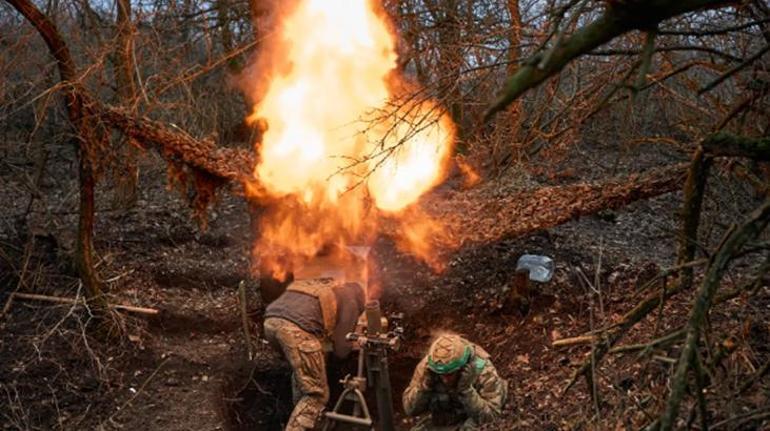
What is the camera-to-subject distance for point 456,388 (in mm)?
6305

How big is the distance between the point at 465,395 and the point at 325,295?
6.11 feet

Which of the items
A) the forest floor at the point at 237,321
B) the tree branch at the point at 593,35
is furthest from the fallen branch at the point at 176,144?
the tree branch at the point at 593,35

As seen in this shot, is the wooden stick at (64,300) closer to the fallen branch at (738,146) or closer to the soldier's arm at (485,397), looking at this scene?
the soldier's arm at (485,397)

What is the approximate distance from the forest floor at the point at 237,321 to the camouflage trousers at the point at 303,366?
92 cm

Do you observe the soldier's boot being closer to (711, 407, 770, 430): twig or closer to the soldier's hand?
the soldier's hand

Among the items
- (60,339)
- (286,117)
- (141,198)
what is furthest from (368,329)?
(141,198)

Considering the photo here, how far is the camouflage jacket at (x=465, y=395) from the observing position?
6.23 meters

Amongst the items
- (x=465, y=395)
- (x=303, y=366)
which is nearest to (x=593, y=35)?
(x=465, y=395)

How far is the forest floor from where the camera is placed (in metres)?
6.74

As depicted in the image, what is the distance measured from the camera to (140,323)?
8.42 metres

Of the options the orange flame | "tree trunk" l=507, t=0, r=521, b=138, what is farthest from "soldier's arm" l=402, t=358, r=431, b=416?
"tree trunk" l=507, t=0, r=521, b=138

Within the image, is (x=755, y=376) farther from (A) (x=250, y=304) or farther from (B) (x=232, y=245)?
(B) (x=232, y=245)

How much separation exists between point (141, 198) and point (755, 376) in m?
11.4

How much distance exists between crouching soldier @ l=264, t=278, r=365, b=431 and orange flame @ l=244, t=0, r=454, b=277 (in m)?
0.94
